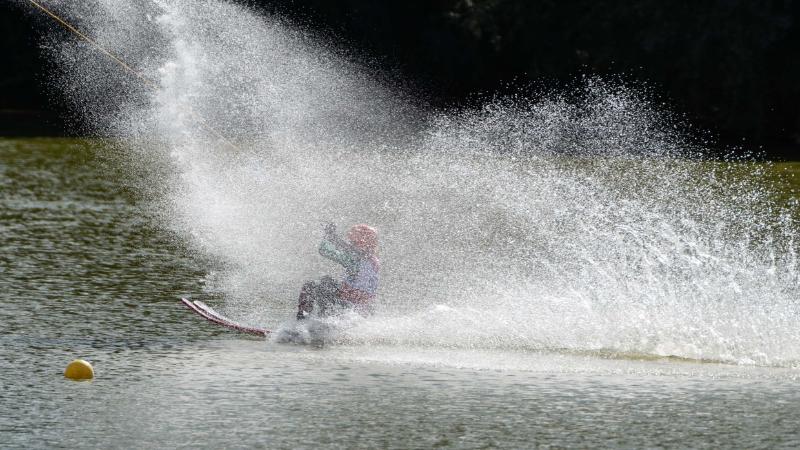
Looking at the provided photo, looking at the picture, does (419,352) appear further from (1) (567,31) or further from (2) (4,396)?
(1) (567,31)

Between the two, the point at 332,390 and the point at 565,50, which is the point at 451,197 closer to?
the point at 332,390

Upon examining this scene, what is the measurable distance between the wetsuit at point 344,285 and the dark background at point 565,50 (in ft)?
65.7

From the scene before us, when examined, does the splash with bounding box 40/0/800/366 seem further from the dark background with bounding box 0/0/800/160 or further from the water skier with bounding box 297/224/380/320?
the dark background with bounding box 0/0/800/160

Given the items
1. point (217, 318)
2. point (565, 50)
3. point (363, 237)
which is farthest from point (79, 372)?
point (565, 50)

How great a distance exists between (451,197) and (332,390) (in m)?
11.0

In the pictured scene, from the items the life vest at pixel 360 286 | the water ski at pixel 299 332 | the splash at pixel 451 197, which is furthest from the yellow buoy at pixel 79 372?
the life vest at pixel 360 286

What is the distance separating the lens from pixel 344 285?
10.9 m

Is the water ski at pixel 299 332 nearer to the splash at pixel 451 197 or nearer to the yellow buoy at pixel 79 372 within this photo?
the splash at pixel 451 197

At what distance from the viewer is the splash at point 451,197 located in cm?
1108

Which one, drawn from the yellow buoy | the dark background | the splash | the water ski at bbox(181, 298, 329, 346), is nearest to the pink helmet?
the splash

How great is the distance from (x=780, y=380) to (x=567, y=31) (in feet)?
84.2

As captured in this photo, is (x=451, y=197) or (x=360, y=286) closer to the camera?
(x=360, y=286)

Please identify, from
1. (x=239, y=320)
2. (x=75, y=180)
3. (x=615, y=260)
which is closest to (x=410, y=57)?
(x=75, y=180)

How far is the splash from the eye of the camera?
11078 millimetres
